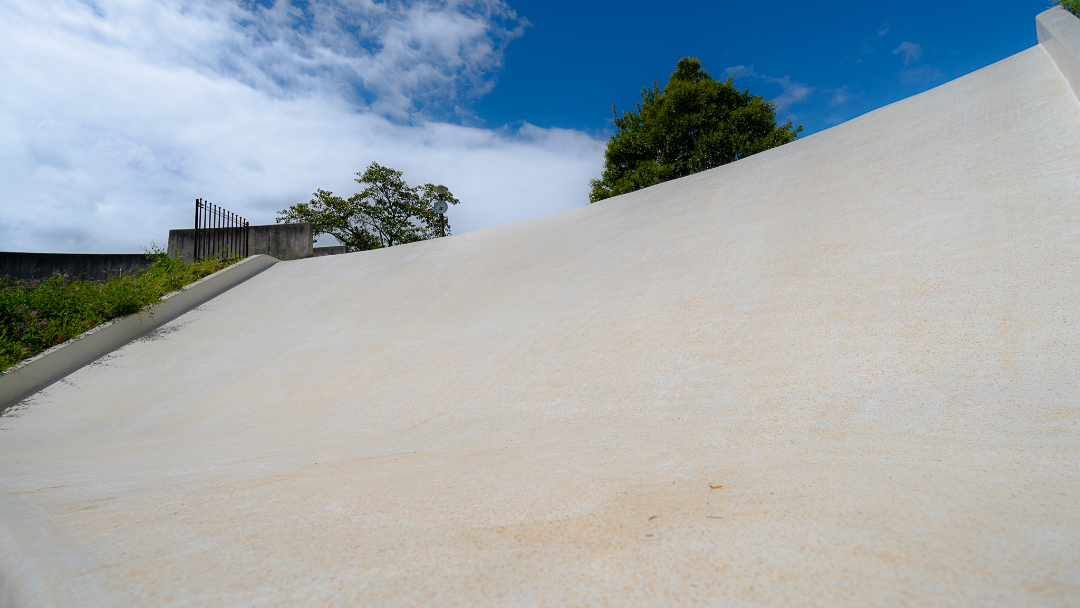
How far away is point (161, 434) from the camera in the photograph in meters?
3.67

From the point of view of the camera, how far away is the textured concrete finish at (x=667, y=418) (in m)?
1.07

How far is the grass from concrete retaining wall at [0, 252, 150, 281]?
2.18 m

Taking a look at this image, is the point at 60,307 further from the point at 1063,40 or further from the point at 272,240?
the point at 1063,40

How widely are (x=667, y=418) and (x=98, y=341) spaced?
711 cm

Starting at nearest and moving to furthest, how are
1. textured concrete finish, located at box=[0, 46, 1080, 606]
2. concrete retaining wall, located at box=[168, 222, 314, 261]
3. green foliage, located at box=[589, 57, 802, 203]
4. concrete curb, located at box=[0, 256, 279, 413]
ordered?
1. textured concrete finish, located at box=[0, 46, 1080, 606]
2. concrete curb, located at box=[0, 256, 279, 413]
3. concrete retaining wall, located at box=[168, 222, 314, 261]
4. green foliage, located at box=[589, 57, 802, 203]

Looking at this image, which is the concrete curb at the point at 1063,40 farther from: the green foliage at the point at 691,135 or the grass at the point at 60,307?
the grass at the point at 60,307

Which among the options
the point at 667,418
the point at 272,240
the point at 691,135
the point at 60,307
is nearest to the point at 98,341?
the point at 60,307

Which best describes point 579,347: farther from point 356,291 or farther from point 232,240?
point 232,240

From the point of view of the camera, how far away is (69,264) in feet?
29.6

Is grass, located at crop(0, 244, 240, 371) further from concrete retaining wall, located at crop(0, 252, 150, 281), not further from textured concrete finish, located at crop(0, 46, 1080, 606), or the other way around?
concrete retaining wall, located at crop(0, 252, 150, 281)

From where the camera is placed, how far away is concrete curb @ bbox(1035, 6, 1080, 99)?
12.8 feet

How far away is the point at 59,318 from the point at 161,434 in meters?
3.73

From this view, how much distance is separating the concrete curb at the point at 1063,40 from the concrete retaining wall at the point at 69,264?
43.5 feet

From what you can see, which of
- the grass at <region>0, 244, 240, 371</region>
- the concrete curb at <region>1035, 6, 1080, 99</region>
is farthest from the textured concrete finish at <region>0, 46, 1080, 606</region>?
the grass at <region>0, 244, 240, 371</region>
